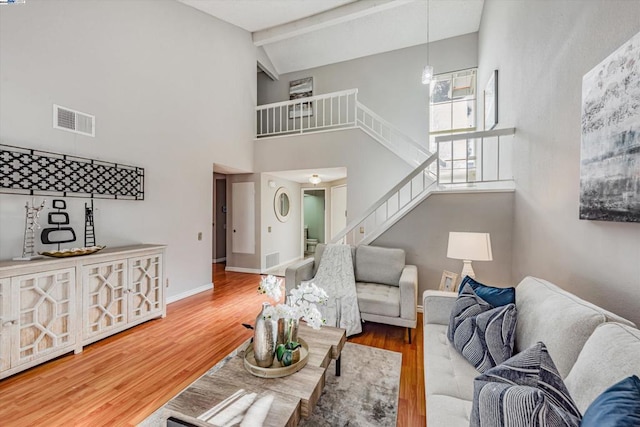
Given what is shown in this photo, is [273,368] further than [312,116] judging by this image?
No

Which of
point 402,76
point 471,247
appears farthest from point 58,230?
point 402,76

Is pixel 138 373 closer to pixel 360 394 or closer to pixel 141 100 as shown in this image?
pixel 360 394

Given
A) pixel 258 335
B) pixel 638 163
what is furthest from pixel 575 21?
pixel 258 335

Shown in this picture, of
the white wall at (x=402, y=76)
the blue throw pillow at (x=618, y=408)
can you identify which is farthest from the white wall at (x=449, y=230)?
the white wall at (x=402, y=76)

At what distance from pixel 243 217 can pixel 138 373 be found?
3.79 meters

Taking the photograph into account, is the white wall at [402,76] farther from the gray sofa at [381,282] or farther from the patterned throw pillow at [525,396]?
the patterned throw pillow at [525,396]

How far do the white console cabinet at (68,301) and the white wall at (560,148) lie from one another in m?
3.87

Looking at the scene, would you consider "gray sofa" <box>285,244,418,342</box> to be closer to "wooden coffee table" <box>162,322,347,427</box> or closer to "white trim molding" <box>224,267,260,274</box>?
"wooden coffee table" <box>162,322,347,427</box>

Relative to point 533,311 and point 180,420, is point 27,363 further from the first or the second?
point 533,311

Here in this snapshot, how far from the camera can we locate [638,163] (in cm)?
118

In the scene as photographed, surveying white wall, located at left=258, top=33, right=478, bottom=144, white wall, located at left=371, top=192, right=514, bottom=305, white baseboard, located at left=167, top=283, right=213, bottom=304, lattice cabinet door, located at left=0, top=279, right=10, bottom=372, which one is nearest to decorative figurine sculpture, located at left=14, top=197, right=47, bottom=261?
lattice cabinet door, located at left=0, top=279, right=10, bottom=372

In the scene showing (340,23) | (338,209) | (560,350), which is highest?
(340,23)

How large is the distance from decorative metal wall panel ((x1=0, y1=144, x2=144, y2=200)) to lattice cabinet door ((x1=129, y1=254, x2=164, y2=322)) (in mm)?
888

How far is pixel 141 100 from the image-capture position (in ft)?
11.6
